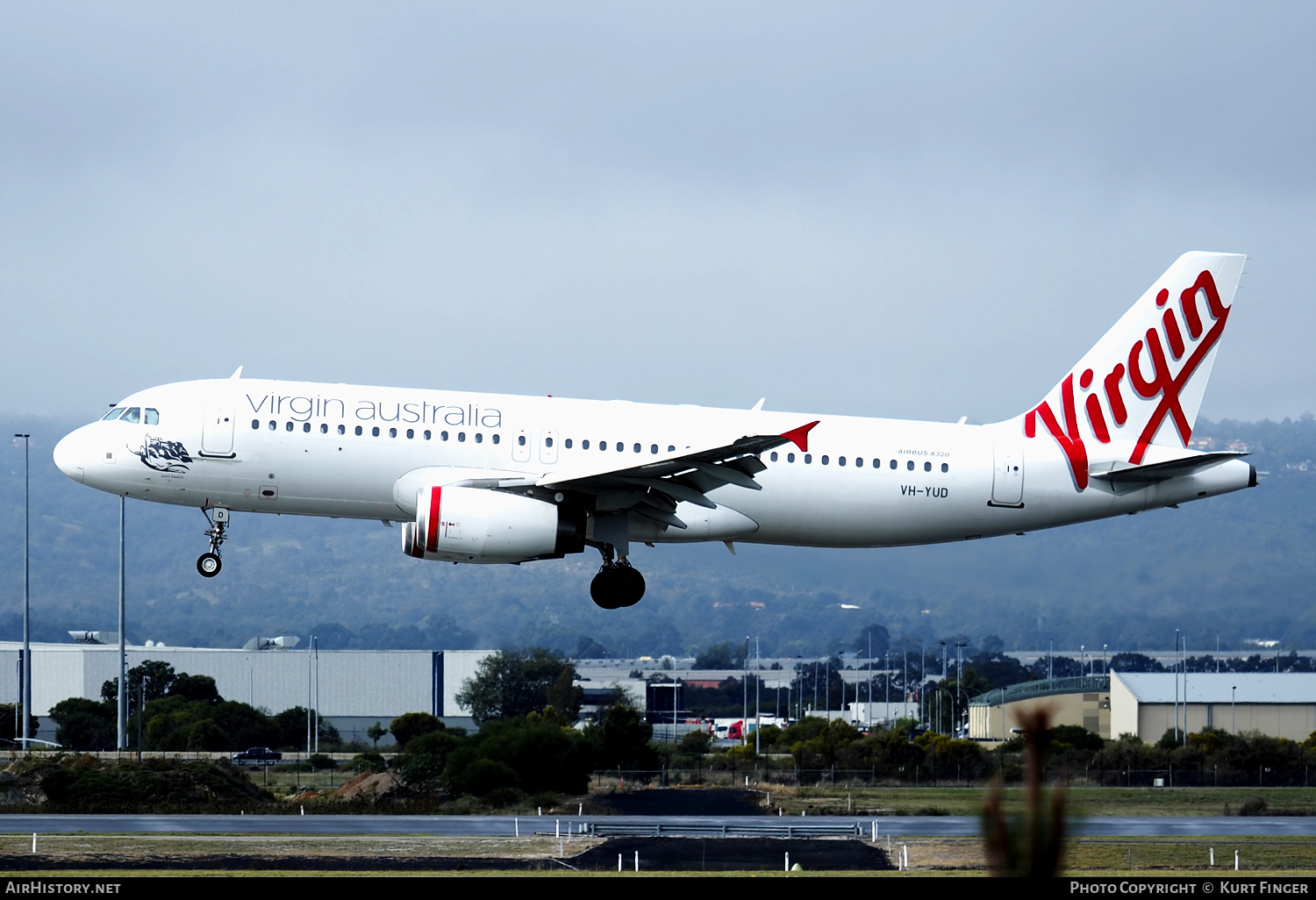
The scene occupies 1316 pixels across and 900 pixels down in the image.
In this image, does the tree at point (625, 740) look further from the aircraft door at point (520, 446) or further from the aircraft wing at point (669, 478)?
the aircraft door at point (520, 446)

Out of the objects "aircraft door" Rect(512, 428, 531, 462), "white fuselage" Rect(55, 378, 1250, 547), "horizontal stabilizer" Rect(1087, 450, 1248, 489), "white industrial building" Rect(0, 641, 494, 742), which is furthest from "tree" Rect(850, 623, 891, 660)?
"aircraft door" Rect(512, 428, 531, 462)

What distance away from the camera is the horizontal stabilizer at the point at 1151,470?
30328 millimetres

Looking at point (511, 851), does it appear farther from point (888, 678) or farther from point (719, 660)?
point (719, 660)

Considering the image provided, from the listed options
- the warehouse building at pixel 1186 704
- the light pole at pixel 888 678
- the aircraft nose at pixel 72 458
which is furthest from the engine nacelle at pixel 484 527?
Answer: the light pole at pixel 888 678

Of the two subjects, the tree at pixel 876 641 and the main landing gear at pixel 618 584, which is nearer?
the main landing gear at pixel 618 584

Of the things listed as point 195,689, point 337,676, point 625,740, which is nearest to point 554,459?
point 625,740

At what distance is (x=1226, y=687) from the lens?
76.9m

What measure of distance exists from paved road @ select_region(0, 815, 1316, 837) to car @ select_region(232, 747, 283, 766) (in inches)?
1076

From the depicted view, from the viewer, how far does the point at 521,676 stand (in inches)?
3610

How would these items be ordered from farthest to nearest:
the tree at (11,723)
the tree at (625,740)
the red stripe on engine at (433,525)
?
the tree at (11,723) → the tree at (625,740) → the red stripe on engine at (433,525)

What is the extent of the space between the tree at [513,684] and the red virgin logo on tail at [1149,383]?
194 ft

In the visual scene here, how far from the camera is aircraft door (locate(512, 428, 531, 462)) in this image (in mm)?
29016

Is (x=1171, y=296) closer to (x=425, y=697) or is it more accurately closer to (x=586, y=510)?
(x=586, y=510)

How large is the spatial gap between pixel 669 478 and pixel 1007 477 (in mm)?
7756
